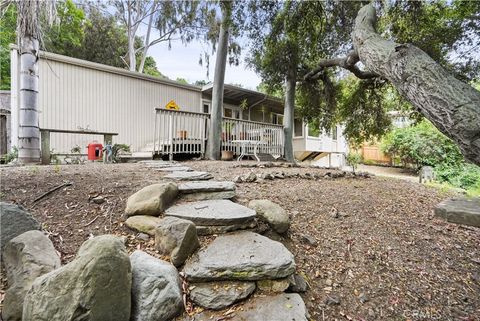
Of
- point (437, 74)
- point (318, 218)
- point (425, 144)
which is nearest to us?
point (437, 74)

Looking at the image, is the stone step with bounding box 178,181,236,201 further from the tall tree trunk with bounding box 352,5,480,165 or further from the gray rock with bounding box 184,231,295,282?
the tall tree trunk with bounding box 352,5,480,165

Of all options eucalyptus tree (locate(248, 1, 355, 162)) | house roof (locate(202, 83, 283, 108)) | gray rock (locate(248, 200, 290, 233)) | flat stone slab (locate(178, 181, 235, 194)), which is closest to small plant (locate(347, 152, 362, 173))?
house roof (locate(202, 83, 283, 108))

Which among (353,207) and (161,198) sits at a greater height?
(161,198)

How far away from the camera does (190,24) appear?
13.8 meters

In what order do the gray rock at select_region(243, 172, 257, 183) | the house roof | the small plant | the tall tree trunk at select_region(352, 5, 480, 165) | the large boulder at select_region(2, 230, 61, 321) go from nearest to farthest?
the large boulder at select_region(2, 230, 61, 321) < the tall tree trunk at select_region(352, 5, 480, 165) < the gray rock at select_region(243, 172, 257, 183) < the house roof < the small plant

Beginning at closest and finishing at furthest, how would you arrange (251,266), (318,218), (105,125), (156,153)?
1. (251,266)
2. (318,218)
3. (156,153)
4. (105,125)

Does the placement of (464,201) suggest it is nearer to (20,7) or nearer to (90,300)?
(90,300)

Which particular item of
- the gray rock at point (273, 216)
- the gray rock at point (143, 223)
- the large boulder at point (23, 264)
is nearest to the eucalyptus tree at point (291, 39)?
the gray rock at point (273, 216)

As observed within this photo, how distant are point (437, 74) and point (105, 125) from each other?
8.42 metres

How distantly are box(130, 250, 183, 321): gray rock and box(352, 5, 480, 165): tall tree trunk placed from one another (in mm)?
1926

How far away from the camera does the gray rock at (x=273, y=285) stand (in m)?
1.36

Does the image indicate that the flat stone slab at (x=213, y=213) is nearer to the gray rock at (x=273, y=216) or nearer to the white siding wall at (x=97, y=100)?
the gray rock at (x=273, y=216)

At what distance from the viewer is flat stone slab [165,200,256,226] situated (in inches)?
68.1

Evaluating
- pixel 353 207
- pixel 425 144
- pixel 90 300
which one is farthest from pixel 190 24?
pixel 90 300
